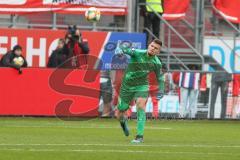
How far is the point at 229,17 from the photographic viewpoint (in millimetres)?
30547

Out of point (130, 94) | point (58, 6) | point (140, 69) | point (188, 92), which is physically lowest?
point (188, 92)

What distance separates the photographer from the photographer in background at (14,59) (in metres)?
24.7

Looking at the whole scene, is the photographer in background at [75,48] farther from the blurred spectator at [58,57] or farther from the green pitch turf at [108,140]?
the green pitch turf at [108,140]

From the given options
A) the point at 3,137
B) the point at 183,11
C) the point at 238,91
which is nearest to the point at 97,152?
the point at 3,137

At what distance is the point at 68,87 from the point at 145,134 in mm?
5890

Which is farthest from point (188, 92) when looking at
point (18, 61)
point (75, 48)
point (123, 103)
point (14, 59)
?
point (123, 103)

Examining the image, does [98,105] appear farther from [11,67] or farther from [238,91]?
[238,91]

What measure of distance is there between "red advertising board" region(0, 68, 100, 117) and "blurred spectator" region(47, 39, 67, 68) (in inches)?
35.2

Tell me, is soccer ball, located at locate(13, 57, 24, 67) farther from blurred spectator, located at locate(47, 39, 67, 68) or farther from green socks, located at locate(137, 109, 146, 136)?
green socks, located at locate(137, 109, 146, 136)

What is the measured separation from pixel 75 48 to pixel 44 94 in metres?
1.93

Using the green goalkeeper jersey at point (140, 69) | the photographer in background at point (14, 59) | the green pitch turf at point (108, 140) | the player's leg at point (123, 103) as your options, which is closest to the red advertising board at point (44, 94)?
the photographer in background at point (14, 59)

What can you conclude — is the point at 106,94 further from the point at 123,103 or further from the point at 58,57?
the point at 123,103

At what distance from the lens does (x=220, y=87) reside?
85.1 ft

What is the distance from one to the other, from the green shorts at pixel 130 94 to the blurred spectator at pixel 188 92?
825cm
